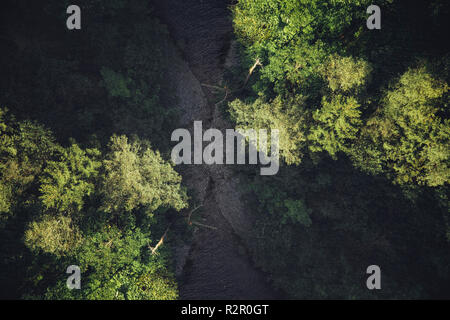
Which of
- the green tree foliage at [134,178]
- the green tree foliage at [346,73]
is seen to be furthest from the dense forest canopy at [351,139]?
the green tree foliage at [134,178]

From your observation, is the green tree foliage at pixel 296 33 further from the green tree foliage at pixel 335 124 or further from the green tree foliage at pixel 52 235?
the green tree foliage at pixel 52 235

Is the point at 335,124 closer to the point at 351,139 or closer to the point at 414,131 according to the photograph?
the point at 351,139

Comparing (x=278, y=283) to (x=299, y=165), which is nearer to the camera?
(x=299, y=165)

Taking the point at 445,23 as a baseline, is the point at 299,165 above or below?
below

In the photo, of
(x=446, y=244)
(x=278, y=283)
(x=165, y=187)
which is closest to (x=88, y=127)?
(x=165, y=187)

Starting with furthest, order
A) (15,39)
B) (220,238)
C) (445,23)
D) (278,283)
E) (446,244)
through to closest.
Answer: (220,238) → (278,283) → (15,39) → (446,244) → (445,23)

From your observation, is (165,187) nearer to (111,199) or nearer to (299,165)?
(111,199)

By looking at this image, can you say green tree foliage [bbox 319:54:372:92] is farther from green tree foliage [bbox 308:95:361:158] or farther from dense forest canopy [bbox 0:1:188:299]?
dense forest canopy [bbox 0:1:188:299]
